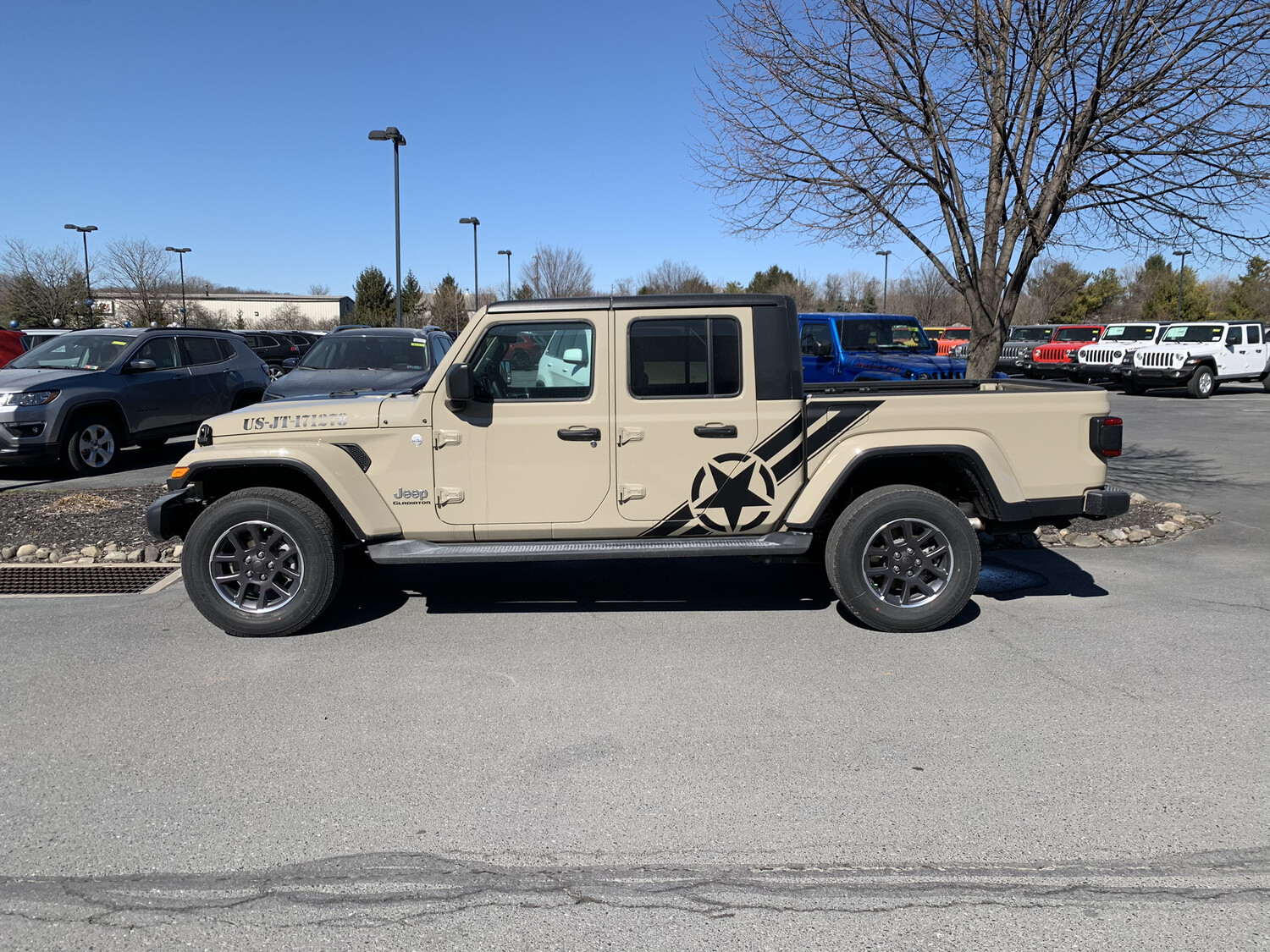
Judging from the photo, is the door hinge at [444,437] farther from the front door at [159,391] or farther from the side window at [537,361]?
the front door at [159,391]

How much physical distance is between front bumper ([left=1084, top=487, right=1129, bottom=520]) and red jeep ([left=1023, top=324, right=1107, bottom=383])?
2375cm

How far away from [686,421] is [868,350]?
33.1ft

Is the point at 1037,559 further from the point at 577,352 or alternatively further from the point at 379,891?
the point at 379,891

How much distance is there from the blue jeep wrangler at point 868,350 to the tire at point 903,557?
311 inches

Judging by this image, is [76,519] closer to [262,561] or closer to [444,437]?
[262,561]

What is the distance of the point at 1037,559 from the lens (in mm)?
7504

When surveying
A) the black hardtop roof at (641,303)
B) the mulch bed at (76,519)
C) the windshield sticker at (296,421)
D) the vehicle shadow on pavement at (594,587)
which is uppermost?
the black hardtop roof at (641,303)

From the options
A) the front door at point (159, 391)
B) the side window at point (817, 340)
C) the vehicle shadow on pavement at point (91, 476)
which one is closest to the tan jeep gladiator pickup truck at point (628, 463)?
the vehicle shadow on pavement at point (91, 476)

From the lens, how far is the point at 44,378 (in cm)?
1121

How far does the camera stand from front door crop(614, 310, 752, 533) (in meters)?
5.54

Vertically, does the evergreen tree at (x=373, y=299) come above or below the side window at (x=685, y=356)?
above

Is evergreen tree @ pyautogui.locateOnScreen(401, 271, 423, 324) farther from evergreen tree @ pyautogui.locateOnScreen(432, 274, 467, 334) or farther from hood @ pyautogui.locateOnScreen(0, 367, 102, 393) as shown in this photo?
hood @ pyautogui.locateOnScreen(0, 367, 102, 393)

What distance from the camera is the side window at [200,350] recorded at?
12.7 m

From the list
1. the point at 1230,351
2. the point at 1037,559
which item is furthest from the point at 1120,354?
the point at 1037,559
